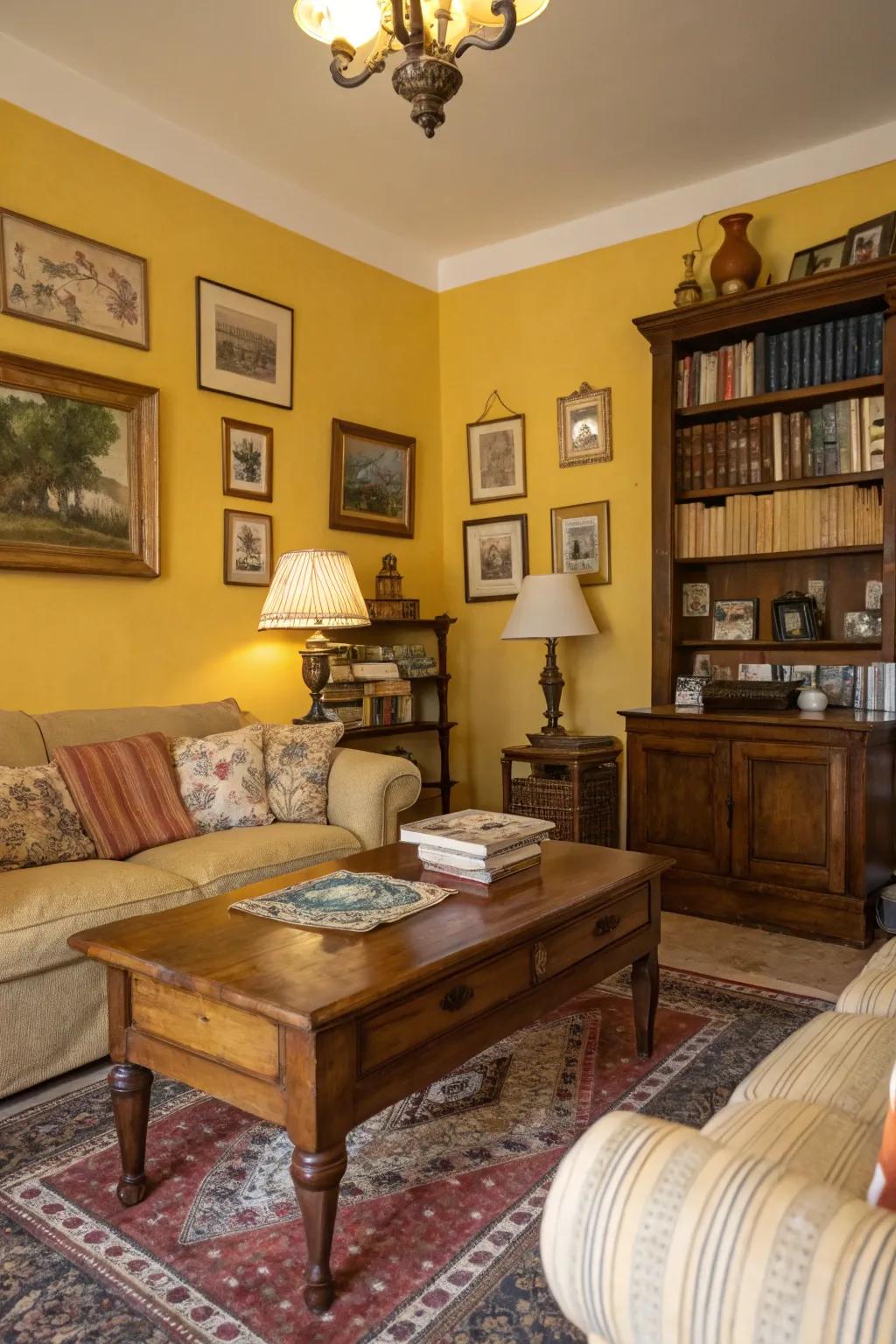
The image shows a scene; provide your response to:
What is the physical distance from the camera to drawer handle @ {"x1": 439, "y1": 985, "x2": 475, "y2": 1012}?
5.20ft

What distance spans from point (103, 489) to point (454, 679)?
212 cm

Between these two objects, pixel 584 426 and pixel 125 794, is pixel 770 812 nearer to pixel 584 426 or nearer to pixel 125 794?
pixel 584 426

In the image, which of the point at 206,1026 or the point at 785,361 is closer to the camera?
the point at 206,1026

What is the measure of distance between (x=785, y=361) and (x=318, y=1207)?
333 cm

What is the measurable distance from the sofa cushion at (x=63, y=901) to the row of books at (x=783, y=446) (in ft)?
8.61

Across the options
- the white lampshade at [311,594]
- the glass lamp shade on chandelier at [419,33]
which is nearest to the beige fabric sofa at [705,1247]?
the glass lamp shade on chandelier at [419,33]

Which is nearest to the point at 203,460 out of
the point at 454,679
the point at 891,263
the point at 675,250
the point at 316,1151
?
the point at 454,679

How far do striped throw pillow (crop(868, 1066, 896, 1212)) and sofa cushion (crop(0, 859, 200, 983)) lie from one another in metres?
1.75

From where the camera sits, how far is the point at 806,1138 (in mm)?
1096

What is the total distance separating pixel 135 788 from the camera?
281 cm

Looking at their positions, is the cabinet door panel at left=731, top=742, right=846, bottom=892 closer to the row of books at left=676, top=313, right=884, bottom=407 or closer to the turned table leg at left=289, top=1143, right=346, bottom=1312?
the row of books at left=676, top=313, right=884, bottom=407

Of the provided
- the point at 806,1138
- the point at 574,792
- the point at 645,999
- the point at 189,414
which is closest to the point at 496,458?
the point at 189,414

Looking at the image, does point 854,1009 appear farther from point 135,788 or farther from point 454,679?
point 454,679

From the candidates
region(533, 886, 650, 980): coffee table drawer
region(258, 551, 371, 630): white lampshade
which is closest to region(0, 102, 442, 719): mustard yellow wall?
region(258, 551, 371, 630): white lampshade
